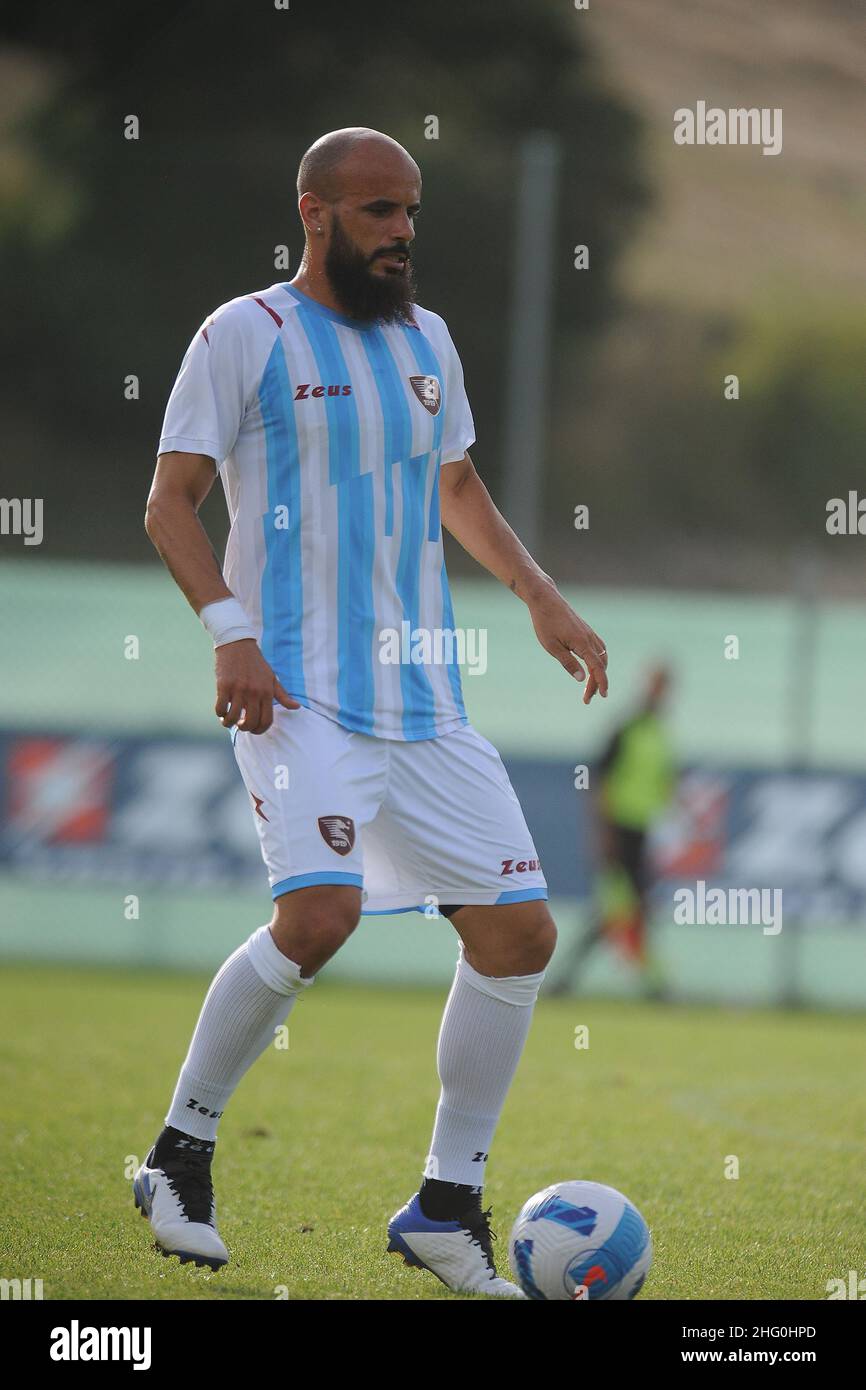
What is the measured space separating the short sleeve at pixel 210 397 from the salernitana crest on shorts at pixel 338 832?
805mm

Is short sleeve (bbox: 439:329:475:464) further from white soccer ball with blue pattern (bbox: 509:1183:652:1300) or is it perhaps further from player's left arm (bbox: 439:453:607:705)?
white soccer ball with blue pattern (bbox: 509:1183:652:1300)

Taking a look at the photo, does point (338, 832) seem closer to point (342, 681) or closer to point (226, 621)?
point (342, 681)

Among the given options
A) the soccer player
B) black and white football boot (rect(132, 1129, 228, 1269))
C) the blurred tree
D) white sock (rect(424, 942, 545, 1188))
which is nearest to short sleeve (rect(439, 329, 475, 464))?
the soccer player

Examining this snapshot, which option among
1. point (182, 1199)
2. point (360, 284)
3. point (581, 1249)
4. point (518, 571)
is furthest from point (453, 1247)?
point (360, 284)

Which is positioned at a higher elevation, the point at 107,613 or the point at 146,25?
the point at 146,25

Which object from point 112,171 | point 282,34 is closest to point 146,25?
point 282,34

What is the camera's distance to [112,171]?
22.6 meters

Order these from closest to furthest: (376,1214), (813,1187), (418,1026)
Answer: (376,1214)
(813,1187)
(418,1026)

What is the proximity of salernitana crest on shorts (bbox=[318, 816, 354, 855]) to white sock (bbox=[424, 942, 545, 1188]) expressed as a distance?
0.50m

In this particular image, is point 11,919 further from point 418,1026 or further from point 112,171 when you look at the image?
point 112,171

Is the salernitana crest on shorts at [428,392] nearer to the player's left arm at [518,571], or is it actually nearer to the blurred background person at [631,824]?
the player's left arm at [518,571]

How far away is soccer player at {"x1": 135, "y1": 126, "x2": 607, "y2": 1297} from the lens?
3857 mm

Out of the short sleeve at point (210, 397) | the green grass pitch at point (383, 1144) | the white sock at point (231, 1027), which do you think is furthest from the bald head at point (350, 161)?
the green grass pitch at point (383, 1144)
